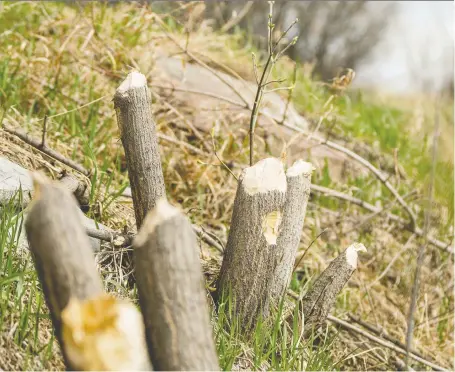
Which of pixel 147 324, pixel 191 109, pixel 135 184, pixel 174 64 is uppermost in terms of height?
pixel 174 64

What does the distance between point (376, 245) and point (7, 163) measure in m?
1.93

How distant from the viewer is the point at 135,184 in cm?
175

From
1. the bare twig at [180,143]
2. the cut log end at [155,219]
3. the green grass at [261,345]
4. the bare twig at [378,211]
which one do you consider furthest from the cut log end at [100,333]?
the bare twig at [378,211]

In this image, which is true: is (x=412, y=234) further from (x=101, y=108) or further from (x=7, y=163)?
(x=7, y=163)

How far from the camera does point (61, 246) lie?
954 mm

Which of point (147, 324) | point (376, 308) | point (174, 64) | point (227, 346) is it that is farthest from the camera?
point (174, 64)

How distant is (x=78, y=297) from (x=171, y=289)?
0.16 metres

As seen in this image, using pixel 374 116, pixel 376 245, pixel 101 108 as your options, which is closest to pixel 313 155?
pixel 376 245

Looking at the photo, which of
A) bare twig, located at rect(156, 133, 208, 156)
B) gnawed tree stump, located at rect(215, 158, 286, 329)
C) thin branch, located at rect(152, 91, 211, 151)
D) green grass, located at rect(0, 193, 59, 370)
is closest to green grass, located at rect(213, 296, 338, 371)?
gnawed tree stump, located at rect(215, 158, 286, 329)

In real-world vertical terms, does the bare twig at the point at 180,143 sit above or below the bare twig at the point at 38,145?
above

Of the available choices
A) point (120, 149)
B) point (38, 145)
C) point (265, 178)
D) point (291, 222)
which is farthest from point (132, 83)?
point (120, 149)

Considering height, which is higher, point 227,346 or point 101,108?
point 101,108

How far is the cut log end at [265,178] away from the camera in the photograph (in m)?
1.55

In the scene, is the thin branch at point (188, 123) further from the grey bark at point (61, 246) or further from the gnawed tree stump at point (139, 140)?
the grey bark at point (61, 246)
